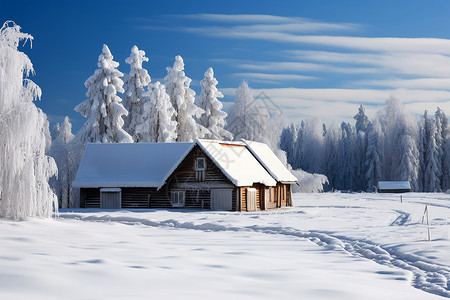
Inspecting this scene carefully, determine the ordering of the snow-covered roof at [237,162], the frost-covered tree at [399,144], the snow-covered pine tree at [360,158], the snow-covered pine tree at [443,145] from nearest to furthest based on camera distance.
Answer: the snow-covered roof at [237,162] → the frost-covered tree at [399,144] → the snow-covered pine tree at [443,145] → the snow-covered pine tree at [360,158]

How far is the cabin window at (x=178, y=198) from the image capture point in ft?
138

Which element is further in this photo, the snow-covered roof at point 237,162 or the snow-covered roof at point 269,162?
the snow-covered roof at point 269,162

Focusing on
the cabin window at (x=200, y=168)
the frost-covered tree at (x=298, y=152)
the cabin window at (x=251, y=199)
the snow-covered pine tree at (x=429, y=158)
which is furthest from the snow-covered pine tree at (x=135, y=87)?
the frost-covered tree at (x=298, y=152)

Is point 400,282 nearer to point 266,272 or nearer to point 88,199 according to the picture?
point 266,272

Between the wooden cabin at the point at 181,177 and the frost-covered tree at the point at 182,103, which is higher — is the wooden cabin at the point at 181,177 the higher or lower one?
the lower one

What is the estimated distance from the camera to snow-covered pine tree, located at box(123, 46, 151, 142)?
55.6 m

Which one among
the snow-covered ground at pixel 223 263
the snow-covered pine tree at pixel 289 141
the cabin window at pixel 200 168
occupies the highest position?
the snow-covered pine tree at pixel 289 141

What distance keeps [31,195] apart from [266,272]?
11.7 m

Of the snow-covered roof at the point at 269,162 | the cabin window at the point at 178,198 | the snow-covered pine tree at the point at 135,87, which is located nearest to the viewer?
the cabin window at the point at 178,198

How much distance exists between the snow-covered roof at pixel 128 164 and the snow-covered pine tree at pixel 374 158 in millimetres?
56844

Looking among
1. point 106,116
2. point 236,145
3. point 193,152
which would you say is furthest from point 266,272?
point 106,116

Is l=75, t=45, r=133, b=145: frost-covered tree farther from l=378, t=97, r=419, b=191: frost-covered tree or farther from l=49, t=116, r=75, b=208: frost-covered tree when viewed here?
l=378, t=97, r=419, b=191: frost-covered tree

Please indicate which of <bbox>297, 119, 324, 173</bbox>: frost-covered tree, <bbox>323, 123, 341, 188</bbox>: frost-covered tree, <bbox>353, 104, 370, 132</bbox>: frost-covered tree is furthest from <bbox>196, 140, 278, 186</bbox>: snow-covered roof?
<bbox>353, 104, 370, 132</bbox>: frost-covered tree

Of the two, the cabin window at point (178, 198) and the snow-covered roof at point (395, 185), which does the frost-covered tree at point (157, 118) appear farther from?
the snow-covered roof at point (395, 185)
